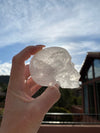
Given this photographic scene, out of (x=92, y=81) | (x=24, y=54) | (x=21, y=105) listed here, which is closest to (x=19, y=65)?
(x=24, y=54)

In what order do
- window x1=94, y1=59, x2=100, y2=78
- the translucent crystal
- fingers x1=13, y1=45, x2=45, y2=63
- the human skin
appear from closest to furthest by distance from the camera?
the human skin < fingers x1=13, y1=45, x2=45, y2=63 < the translucent crystal < window x1=94, y1=59, x2=100, y2=78

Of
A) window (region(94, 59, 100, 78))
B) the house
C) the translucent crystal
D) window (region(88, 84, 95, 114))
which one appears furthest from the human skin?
window (region(88, 84, 95, 114))

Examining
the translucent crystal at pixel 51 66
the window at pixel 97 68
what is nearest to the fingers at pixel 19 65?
the translucent crystal at pixel 51 66

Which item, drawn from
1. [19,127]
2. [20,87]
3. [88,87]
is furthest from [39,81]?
[88,87]

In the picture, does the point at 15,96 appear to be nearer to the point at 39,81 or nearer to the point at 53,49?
the point at 39,81

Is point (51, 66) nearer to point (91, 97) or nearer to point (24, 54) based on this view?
point (24, 54)

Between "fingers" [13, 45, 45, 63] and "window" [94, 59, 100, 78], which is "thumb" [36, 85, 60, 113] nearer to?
"fingers" [13, 45, 45, 63]

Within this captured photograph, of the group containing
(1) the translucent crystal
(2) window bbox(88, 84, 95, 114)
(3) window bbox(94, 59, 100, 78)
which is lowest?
(2) window bbox(88, 84, 95, 114)

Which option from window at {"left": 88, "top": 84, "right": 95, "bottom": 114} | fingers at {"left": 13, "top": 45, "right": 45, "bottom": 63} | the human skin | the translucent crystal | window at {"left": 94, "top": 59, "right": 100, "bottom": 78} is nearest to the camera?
the human skin
